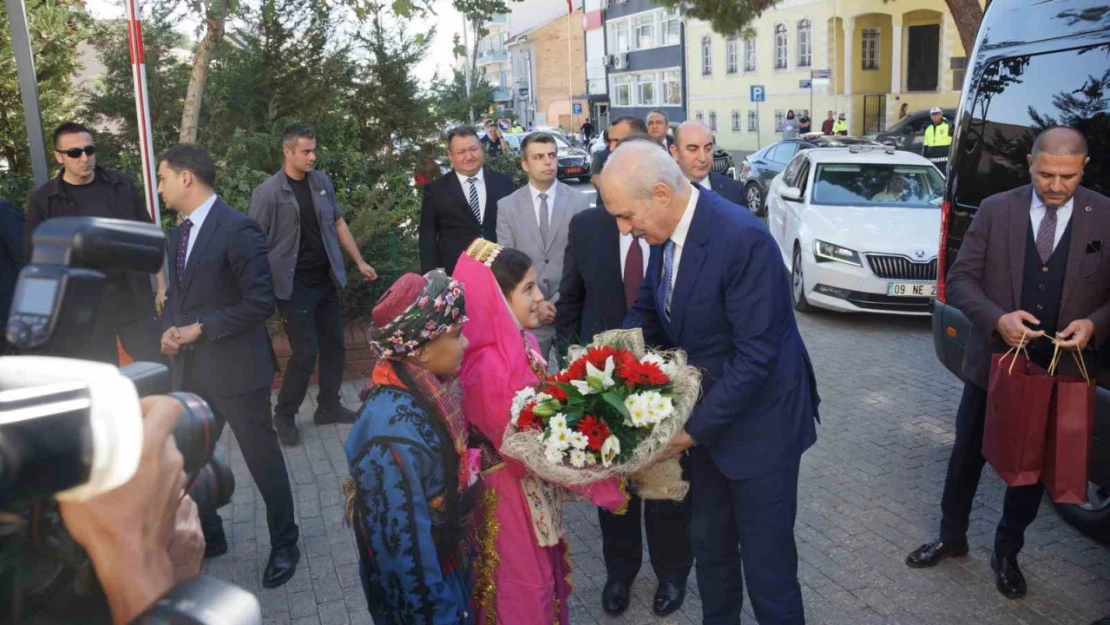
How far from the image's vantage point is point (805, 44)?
136 feet

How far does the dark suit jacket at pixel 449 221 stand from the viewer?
6.54m

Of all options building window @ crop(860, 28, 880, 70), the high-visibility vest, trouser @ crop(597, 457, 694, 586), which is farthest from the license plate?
building window @ crop(860, 28, 880, 70)

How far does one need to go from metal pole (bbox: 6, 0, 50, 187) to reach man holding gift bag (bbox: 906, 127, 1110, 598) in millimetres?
5660

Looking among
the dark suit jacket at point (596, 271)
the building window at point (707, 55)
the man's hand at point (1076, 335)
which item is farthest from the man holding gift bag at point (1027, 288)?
the building window at point (707, 55)

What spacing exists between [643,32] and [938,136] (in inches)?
1502

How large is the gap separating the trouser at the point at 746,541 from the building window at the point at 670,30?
51.3 metres

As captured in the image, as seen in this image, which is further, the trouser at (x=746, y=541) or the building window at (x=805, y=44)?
the building window at (x=805, y=44)

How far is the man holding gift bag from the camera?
3.88 meters

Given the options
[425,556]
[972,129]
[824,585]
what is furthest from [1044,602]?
[425,556]

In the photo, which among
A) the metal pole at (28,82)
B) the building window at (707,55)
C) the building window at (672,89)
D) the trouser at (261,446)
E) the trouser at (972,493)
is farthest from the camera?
the building window at (672,89)

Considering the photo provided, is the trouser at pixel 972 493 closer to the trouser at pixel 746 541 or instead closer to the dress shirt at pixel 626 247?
the trouser at pixel 746 541

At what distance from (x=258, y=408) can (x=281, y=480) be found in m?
0.39

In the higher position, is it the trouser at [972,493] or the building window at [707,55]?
the building window at [707,55]

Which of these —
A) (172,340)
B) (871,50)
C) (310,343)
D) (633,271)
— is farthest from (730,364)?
(871,50)
